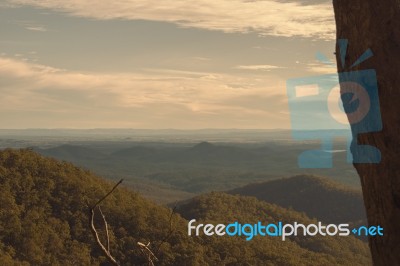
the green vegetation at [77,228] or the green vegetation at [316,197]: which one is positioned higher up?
the green vegetation at [77,228]

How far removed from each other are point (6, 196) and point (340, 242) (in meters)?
57.0

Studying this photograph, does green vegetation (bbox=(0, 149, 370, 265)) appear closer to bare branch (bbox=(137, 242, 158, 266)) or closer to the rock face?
the rock face

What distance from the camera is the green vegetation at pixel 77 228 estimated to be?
41.0 metres

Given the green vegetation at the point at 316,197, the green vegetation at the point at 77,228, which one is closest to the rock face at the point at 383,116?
the green vegetation at the point at 77,228

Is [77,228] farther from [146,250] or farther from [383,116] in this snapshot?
[146,250]

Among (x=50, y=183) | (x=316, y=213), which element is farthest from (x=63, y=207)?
(x=316, y=213)

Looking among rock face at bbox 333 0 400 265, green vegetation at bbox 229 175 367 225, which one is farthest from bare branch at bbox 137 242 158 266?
green vegetation at bbox 229 175 367 225

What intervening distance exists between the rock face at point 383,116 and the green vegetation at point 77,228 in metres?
34.2

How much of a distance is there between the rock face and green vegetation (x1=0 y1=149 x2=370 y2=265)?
34.2 m

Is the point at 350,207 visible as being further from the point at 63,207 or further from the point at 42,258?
the point at 42,258

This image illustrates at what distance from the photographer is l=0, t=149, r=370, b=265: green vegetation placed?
134 ft

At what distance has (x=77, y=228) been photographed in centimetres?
4616

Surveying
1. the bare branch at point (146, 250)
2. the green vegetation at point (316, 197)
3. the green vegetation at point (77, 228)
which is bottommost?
the green vegetation at point (316, 197)

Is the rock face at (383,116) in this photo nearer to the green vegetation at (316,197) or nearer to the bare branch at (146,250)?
the bare branch at (146,250)
